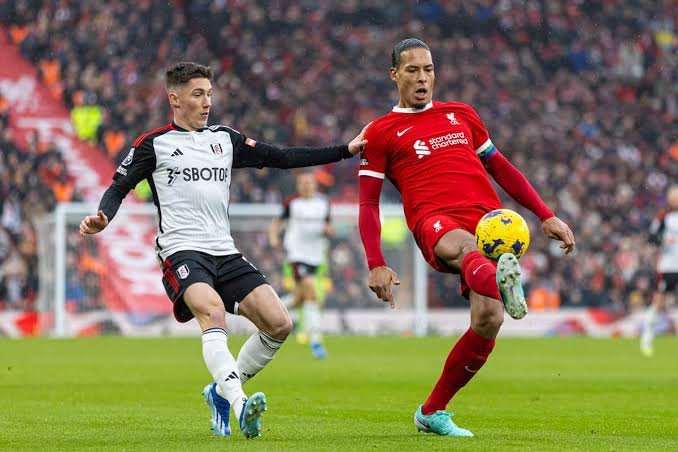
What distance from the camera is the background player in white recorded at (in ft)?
24.7

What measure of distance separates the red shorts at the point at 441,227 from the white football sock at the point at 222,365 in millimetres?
1233

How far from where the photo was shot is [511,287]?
21.7 ft

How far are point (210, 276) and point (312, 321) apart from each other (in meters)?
10.1

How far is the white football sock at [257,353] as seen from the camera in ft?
25.7

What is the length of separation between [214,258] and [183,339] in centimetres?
1434

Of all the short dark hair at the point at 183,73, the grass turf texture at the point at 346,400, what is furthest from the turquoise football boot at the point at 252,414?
the short dark hair at the point at 183,73

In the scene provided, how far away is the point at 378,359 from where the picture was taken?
53.0 feet

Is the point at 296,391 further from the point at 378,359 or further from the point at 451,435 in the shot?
the point at 378,359

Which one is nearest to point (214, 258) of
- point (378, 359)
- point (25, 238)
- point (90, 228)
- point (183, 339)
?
point (90, 228)

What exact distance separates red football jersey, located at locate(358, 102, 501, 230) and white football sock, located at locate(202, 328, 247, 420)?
4.32 feet

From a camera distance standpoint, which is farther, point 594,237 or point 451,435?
point 594,237

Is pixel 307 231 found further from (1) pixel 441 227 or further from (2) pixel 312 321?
(1) pixel 441 227

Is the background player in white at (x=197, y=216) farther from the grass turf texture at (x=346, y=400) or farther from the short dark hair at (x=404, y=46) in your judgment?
the grass turf texture at (x=346, y=400)

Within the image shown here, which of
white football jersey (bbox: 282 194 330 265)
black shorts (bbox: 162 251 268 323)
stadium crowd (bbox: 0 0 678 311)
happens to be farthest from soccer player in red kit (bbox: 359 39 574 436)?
stadium crowd (bbox: 0 0 678 311)
